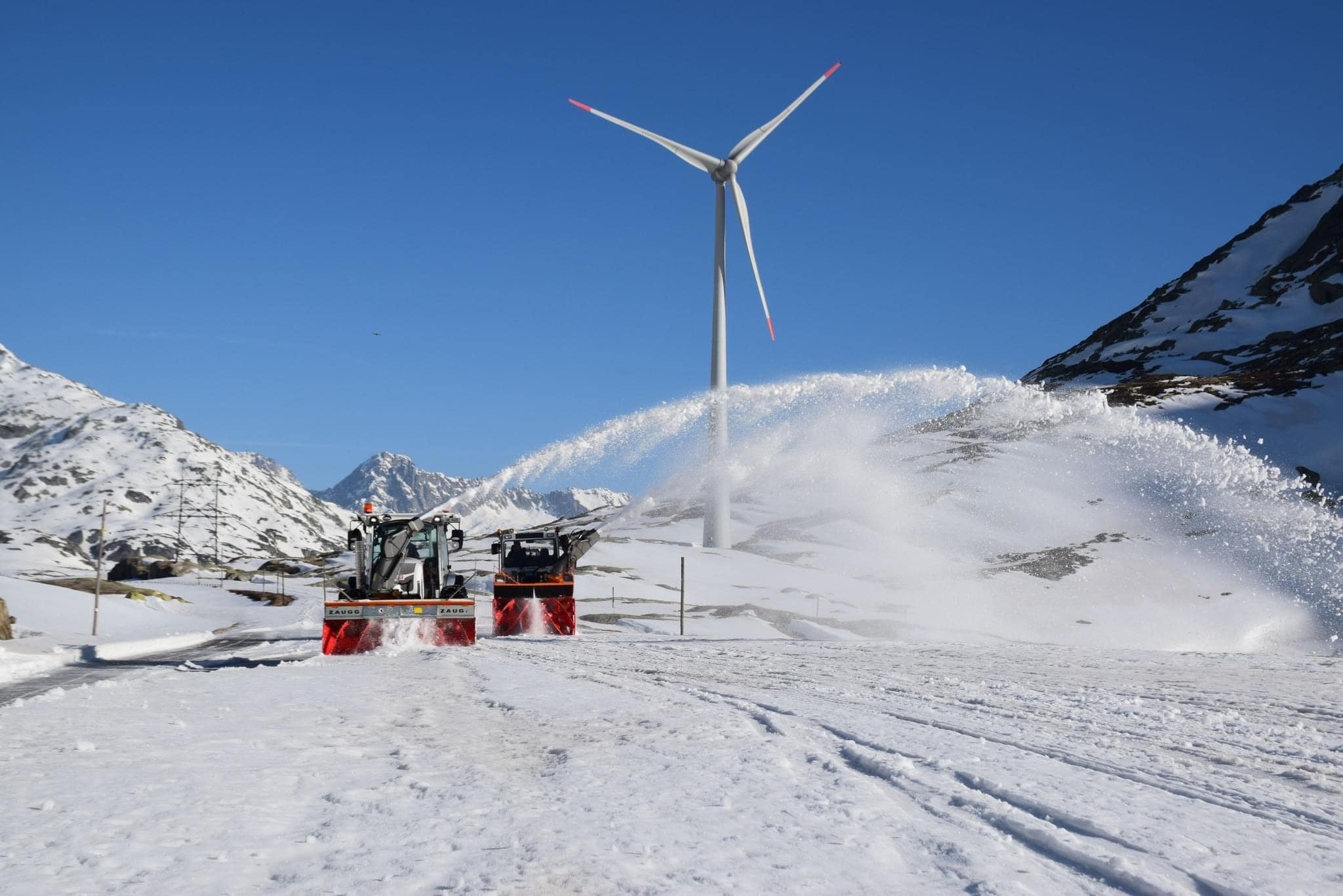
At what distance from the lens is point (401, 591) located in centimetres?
2328

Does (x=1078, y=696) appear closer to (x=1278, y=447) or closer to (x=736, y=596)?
(x=736, y=596)

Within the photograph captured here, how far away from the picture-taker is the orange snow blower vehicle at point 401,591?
840 inches

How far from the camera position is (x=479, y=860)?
5.55 m

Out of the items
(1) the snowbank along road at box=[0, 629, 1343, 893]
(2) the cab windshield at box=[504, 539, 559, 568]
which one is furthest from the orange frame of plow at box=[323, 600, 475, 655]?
(2) the cab windshield at box=[504, 539, 559, 568]

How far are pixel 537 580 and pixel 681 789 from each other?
23.7 meters

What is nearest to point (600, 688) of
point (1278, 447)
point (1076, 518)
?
point (1076, 518)

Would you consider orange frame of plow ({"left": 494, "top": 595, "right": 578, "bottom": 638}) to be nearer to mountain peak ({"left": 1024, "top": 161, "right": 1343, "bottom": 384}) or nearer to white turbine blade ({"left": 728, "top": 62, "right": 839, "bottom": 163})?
white turbine blade ({"left": 728, "top": 62, "right": 839, "bottom": 163})

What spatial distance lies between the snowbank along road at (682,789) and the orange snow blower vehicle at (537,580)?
15323mm

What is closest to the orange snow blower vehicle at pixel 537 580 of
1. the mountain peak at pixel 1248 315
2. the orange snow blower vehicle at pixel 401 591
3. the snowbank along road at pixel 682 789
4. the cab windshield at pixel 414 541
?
the orange snow blower vehicle at pixel 401 591

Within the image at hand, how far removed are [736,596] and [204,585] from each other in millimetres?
70326

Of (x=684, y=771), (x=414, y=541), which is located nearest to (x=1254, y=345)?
(x=414, y=541)

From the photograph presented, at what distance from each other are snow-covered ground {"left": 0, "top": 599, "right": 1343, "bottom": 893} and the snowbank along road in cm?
3

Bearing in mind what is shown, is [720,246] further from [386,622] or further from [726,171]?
[386,622]

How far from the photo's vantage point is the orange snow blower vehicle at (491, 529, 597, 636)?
2967 centimetres
